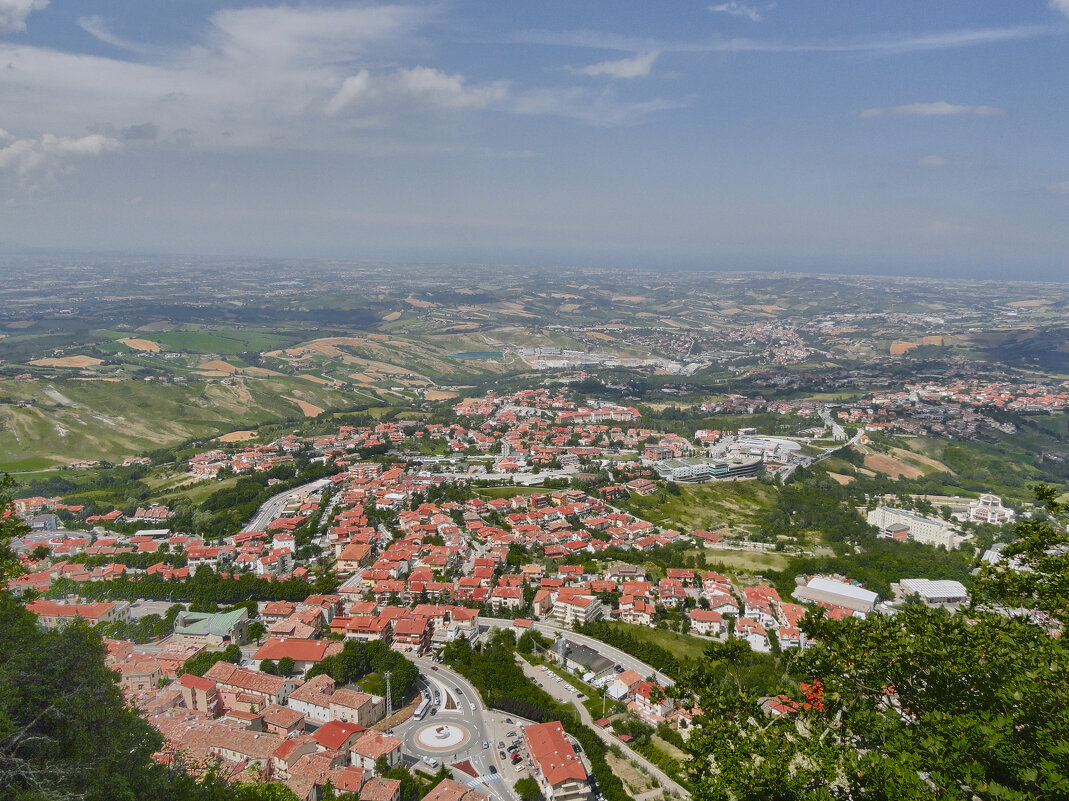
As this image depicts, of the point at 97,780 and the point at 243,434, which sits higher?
the point at 97,780

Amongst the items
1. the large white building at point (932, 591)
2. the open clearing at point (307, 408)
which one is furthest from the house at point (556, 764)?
the open clearing at point (307, 408)

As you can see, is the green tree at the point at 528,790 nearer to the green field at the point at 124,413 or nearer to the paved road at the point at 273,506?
the paved road at the point at 273,506

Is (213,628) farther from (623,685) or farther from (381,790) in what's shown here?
(623,685)

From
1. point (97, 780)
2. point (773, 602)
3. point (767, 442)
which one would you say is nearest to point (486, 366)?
point (767, 442)

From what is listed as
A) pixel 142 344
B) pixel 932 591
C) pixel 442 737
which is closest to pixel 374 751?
pixel 442 737

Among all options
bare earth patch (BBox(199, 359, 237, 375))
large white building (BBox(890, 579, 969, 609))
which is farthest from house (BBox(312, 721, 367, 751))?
bare earth patch (BBox(199, 359, 237, 375))

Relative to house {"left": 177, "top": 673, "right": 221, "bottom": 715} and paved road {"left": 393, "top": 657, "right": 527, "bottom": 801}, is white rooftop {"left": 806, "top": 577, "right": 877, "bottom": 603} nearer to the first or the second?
paved road {"left": 393, "top": 657, "right": 527, "bottom": 801}

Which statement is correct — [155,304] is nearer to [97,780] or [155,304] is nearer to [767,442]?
[767,442]
